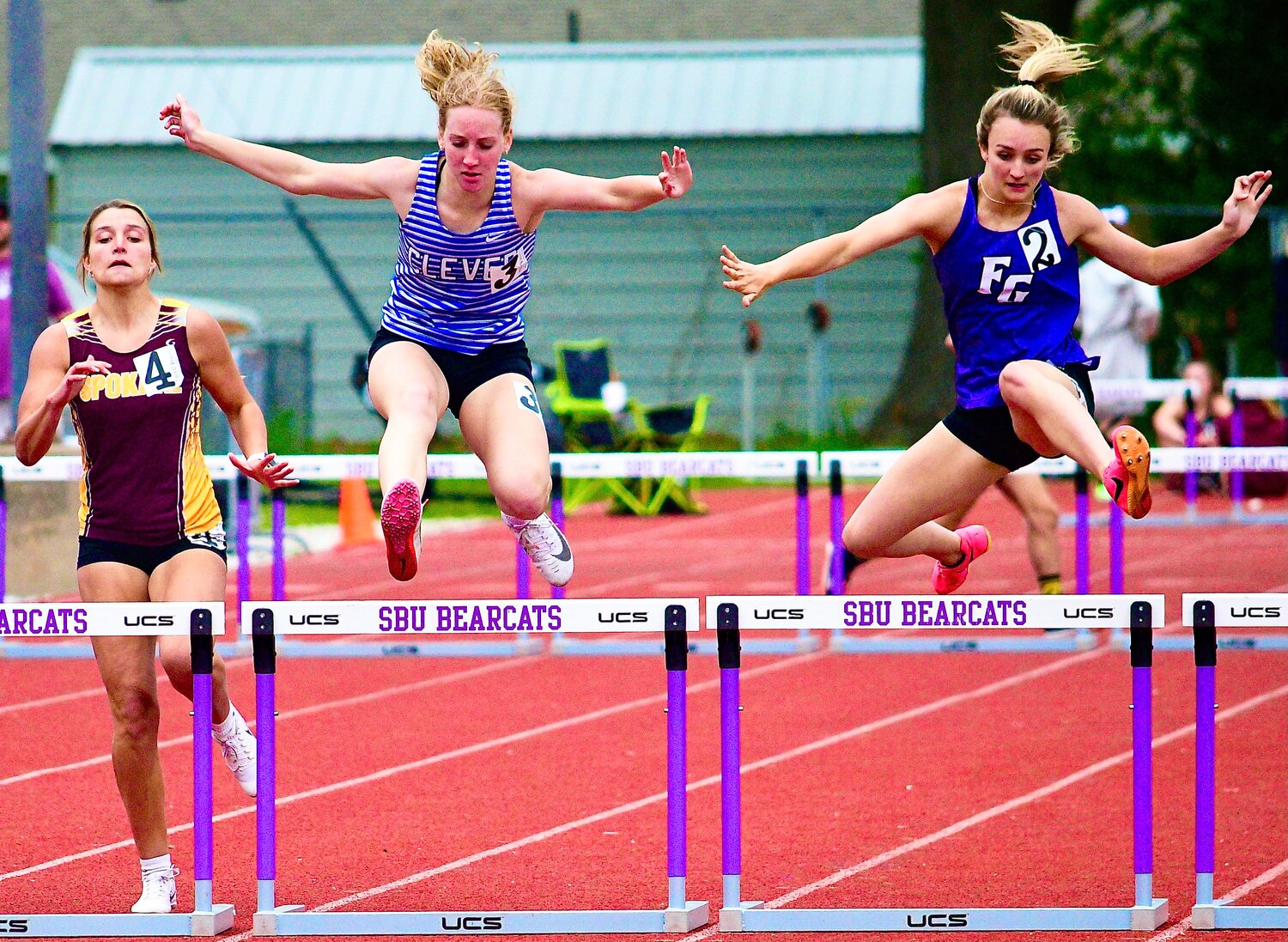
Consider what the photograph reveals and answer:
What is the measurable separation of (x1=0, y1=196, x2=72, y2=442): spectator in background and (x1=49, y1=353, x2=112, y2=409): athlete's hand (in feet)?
20.1

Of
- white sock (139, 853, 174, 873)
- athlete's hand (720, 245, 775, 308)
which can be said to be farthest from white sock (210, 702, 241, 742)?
athlete's hand (720, 245, 775, 308)

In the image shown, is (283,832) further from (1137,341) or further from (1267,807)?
(1137,341)

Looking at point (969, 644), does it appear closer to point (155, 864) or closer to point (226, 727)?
point (226, 727)

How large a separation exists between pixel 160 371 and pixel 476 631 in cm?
116

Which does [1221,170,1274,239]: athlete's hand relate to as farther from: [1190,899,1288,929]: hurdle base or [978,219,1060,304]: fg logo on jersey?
[1190,899,1288,929]: hurdle base

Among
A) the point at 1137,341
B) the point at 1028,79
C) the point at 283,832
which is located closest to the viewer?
the point at 1028,79

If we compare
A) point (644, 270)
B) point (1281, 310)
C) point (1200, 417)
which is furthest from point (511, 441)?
point (644, 270)

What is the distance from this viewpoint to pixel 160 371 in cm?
509

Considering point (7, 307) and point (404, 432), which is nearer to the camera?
point (404, 432)

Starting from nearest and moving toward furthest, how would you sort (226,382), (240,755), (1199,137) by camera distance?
(226,382)
(240,755)
(1199,137)

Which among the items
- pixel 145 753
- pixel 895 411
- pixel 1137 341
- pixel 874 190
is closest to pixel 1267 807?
pixel 145 753

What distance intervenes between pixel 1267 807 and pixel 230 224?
17.0 meters

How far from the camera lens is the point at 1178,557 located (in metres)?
12.6

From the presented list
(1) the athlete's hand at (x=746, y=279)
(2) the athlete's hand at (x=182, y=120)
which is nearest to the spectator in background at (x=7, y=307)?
(2) the athlete's hand at (x=182, y=120)
